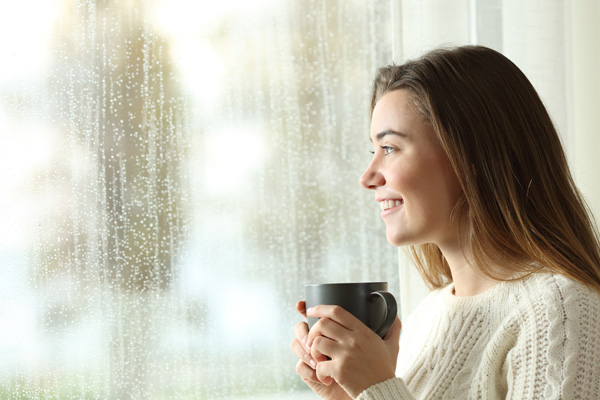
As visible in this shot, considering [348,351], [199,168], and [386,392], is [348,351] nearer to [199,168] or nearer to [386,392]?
[386,392]

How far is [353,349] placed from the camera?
0.81 m

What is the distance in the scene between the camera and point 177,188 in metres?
1.18

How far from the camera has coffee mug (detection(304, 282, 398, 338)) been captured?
0.84m

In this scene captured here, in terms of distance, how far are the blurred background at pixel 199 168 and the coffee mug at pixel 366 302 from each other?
394mm

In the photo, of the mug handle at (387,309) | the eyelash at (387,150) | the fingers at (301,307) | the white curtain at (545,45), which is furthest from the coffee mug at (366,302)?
the white curtain at (545,45)

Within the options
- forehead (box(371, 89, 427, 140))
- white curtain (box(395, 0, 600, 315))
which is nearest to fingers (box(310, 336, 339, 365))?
forehead (box(371, 89, 427, 140))

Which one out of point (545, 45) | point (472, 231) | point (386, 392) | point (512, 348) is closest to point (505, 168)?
point (472, 231)

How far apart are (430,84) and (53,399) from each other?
2.65ft

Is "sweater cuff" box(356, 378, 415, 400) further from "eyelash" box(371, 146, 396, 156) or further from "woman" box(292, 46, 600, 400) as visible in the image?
"eyelash" box(371, 146, 396, 156)

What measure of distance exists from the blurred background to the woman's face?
309mm

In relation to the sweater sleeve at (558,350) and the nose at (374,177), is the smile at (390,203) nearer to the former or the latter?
the nose at (374,177)

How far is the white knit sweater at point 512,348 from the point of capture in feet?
2.57

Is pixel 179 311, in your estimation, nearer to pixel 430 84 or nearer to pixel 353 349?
pixel 353 349

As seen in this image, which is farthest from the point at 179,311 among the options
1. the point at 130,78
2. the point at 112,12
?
the point at 112,12
